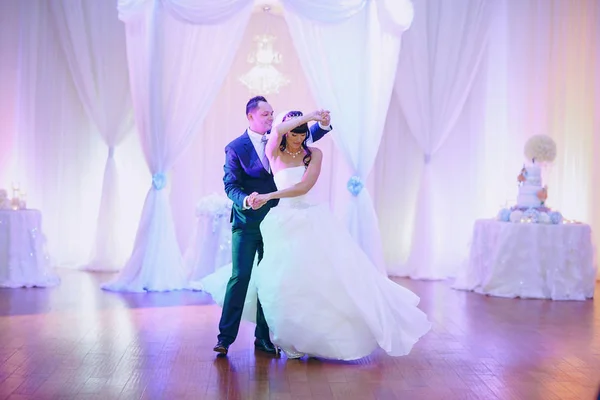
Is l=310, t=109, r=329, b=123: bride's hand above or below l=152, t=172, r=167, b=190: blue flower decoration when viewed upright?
above

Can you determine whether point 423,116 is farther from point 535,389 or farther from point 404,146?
point 535,389

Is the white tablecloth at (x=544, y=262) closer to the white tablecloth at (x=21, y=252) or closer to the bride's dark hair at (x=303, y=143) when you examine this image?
the bride's dark hair at (x=303, y=143)

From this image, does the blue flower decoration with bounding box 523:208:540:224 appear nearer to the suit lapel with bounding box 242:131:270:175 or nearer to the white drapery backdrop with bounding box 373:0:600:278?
the white drapery backdrop with bounding box 373:0:600:278

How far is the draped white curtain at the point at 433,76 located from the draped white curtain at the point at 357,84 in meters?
0.89

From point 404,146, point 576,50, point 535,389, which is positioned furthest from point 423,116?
point 535,389

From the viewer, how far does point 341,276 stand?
398 centimetres

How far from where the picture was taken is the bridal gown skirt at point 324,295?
155 inches

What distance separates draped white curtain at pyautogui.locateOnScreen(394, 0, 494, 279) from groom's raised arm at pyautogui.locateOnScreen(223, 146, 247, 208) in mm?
4379

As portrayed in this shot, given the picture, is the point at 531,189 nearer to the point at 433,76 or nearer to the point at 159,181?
the point at 433,76

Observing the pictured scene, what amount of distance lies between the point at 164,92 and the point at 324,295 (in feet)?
12.1

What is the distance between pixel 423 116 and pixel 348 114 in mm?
1266

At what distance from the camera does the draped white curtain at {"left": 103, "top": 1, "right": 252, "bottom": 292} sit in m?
6.90

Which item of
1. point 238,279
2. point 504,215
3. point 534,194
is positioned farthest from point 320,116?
point 534,194

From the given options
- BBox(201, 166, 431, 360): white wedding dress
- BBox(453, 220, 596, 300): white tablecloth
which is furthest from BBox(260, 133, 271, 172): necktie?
BBox(453, 220, 596, 300): white tablecloth
